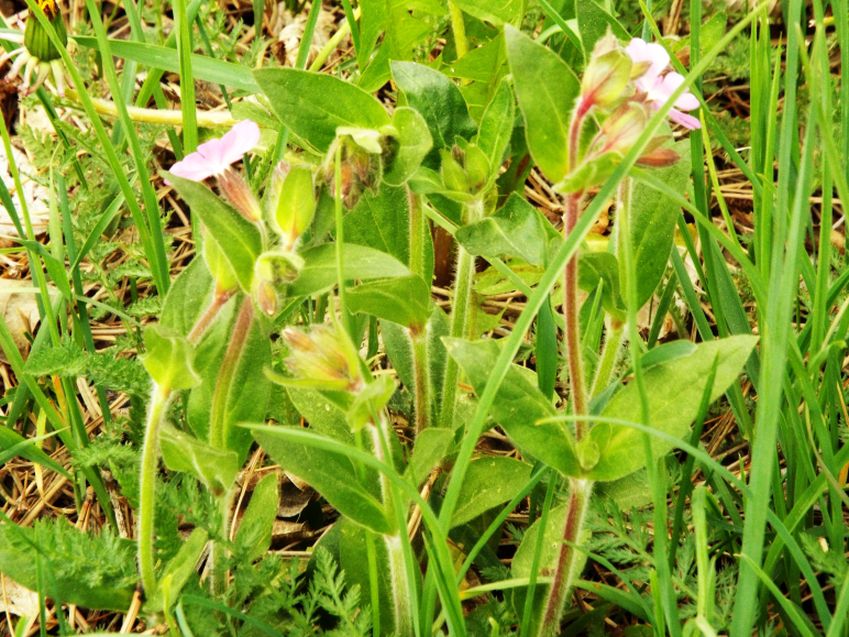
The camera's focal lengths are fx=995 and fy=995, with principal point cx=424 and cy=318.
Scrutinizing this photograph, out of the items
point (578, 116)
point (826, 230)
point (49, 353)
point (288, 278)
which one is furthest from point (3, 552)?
point (826, 230)

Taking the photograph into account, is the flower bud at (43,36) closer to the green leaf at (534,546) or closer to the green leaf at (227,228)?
the green leaf at (227,228)

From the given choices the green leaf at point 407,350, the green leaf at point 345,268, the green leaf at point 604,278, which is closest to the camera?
the green leaf at point 345,268

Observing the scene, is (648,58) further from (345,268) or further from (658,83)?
(345,268)

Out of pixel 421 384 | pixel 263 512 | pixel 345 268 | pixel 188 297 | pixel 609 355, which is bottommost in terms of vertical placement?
pixel 263 512

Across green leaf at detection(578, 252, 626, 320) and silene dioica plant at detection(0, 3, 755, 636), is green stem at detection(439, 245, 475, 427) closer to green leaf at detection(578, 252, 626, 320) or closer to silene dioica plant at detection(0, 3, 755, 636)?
silene dioica plant at detection(0, 3, 755, 636)

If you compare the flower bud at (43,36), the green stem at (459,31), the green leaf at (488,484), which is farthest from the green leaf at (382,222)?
the flower bud at (43,36)

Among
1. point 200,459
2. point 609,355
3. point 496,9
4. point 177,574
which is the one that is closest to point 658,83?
point 609,355

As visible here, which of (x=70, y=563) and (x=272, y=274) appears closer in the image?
(x=272, y=274)

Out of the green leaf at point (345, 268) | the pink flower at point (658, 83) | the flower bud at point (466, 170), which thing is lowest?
the green leaf at point (345, 268)
